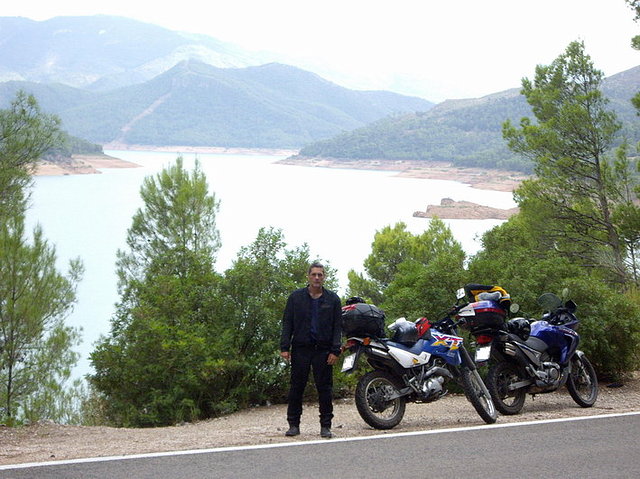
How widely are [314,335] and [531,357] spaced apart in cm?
262

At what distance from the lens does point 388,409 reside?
682cm

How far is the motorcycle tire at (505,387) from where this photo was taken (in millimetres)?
7598

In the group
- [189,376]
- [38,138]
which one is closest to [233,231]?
[38,138]

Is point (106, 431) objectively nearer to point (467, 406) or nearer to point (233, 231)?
point (467, 406)

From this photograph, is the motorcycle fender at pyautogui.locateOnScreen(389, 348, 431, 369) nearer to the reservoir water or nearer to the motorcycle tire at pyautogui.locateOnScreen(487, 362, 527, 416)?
the motorcycle tire at pyautogui.locateOnScreen(487, 362, 527, 416)

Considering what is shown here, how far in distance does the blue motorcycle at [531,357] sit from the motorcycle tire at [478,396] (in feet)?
1.09

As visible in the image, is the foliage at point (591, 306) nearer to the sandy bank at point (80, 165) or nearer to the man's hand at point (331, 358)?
the man's hand at point (331, 358)

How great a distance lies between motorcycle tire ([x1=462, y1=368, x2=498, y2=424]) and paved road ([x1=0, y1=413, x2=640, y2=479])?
59 cm

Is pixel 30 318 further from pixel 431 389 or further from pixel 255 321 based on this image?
pixel 431 389

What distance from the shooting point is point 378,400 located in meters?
6.61

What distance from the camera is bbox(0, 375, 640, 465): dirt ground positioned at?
5867 millimetres

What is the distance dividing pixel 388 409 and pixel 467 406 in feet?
7.12

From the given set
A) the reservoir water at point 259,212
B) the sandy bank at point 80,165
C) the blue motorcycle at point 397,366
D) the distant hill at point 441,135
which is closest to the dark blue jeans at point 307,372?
the blue motorcycle at point 397,366

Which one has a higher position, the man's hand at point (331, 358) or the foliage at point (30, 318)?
the man's hand at point (331, 358)
